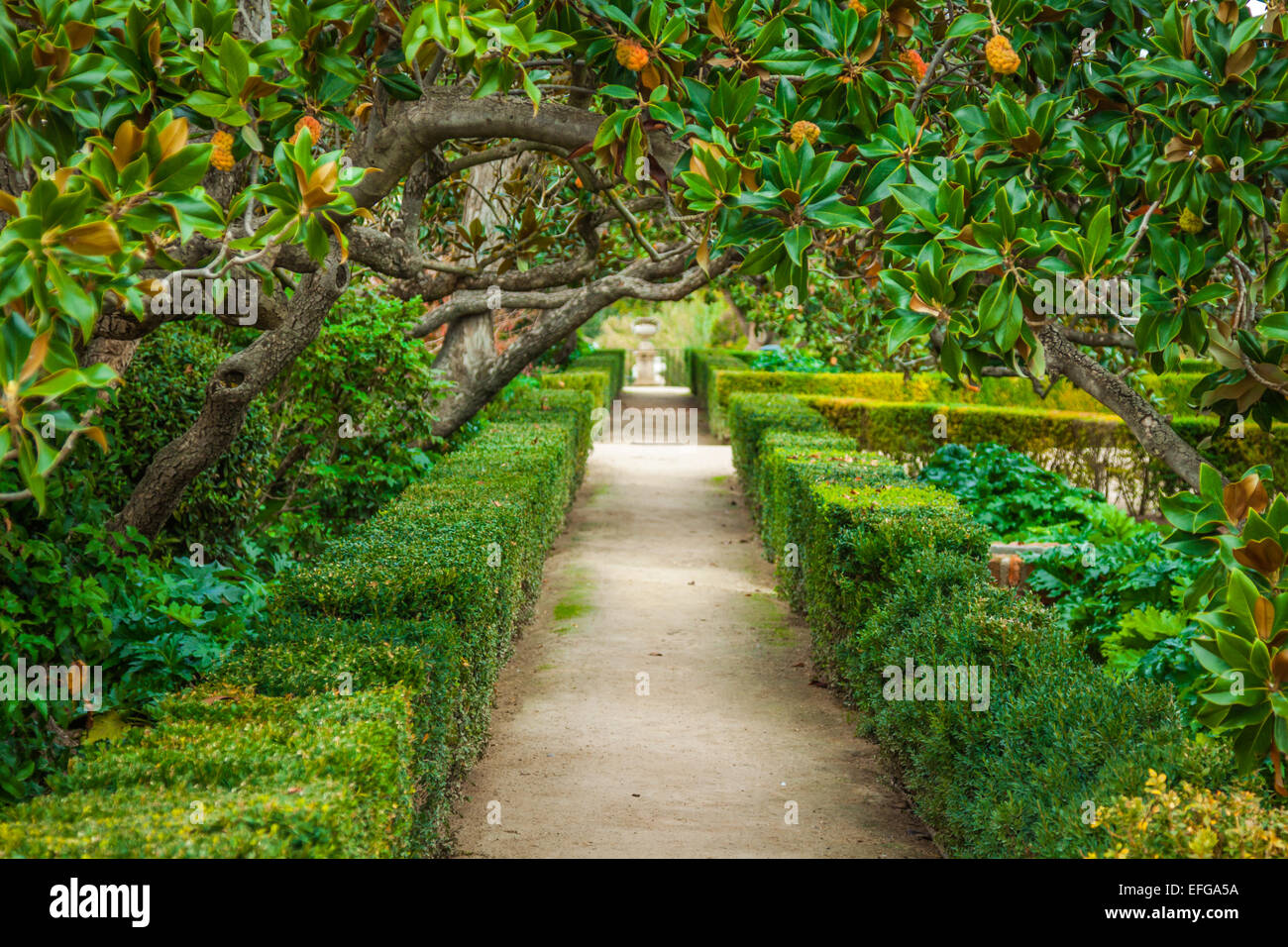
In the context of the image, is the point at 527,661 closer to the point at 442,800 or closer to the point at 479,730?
the point at 479,730

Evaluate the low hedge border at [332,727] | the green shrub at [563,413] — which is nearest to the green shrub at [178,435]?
the low hedge border at [332,727]

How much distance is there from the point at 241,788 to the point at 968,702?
2.66 metres

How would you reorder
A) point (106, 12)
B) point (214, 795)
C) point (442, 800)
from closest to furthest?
point (214, 795) < point (106, 12) < point (442, 800)

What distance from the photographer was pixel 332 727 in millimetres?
3145

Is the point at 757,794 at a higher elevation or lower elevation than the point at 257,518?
lower

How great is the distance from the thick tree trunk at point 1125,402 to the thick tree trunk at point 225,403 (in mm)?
3701

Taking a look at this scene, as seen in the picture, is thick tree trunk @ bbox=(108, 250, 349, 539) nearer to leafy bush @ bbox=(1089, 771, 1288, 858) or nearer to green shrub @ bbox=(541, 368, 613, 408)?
leafy bush @ bbox=(1089, 771, 1288, 858)

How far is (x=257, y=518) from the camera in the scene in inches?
348

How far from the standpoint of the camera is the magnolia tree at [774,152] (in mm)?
2496

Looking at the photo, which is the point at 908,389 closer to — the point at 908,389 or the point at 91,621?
the point at 908,389

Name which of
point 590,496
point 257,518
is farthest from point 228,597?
point 590,496

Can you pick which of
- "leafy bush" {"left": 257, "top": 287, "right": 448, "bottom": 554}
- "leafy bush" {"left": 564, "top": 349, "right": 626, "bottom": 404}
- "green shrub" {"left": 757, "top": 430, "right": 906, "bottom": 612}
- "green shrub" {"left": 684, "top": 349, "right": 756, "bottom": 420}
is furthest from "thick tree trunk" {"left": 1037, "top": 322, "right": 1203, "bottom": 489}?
"leafy bush" {"left": 564, "top": 349, "right": 626, "bottom": 404}

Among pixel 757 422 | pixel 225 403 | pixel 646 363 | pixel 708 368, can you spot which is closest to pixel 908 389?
pixel 757 422
